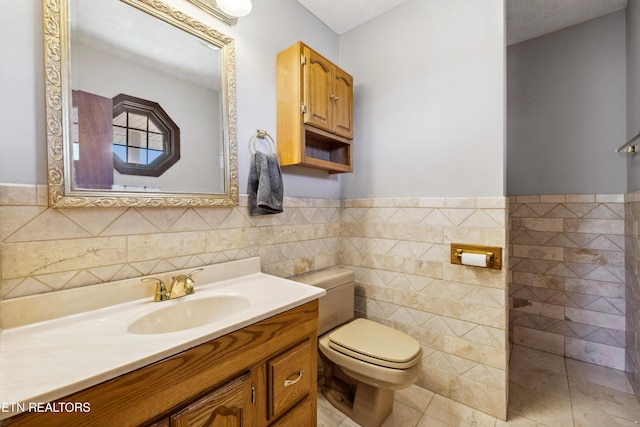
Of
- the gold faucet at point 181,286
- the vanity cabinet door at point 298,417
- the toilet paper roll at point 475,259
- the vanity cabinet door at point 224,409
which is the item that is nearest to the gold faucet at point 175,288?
the gold faucet at point 181,286

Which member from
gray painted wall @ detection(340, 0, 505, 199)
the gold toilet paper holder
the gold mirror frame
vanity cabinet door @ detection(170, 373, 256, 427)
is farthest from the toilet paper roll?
the gold mirror frame

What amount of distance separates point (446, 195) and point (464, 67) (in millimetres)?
748

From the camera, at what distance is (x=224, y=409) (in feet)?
2.60

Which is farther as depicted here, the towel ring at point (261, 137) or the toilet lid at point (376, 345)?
the towel ring at point (261, 137)

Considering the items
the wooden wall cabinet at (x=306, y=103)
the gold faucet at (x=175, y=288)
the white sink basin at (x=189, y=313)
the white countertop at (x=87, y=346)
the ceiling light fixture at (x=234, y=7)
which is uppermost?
the ceiling light fixture at (x=234, y=7)

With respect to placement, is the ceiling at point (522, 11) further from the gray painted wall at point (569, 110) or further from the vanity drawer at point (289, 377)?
the vanity drawer at point (289, 377)

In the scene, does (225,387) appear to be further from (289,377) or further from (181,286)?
(181,286)

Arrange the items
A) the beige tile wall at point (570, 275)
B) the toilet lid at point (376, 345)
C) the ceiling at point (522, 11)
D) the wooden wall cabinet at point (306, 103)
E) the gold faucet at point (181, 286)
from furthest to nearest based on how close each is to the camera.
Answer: the beige tile wall at point (570, 275)
the ceiling at point (522, 11)
the wooden wall cabinet at point (306, 103)
the toilet lid at point (376, 345)
the gold faucet at point (181, 286)

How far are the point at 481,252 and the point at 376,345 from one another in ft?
2.52

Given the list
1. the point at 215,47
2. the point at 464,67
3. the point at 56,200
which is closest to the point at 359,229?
the point at 464,67

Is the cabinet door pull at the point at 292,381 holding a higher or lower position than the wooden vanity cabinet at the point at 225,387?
lower

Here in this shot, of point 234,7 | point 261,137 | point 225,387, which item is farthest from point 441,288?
point 234,7

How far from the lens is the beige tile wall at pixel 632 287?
1522 mm

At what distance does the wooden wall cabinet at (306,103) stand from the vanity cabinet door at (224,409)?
1.11 meters
